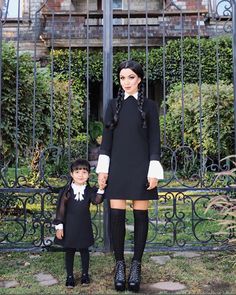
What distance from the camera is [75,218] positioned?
261 centimetres

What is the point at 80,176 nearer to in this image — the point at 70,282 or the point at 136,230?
the point at 136,230

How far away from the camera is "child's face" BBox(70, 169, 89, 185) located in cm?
266

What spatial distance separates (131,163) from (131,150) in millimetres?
86

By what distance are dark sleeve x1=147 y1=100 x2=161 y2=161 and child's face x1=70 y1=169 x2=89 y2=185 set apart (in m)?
0.46

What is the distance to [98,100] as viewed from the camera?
10.2 meters

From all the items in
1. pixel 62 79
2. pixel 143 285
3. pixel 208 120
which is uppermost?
pixel 62 79

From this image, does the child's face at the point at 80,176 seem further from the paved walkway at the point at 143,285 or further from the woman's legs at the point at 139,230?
the paved walkway at the point at 143,285

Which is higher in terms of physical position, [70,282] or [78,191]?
[78,191]

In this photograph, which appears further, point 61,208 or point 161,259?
point 161,259

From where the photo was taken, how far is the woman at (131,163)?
2.57 metres

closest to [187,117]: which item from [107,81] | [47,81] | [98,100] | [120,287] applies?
[47,81]

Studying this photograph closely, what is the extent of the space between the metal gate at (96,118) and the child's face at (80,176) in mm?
725

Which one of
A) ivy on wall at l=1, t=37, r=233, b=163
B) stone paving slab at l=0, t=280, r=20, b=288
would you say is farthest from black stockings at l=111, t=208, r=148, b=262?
ivy on wall at l=1, t=37, r=233, b=163

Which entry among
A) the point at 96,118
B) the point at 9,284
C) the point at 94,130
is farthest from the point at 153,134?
the point at 96,118
